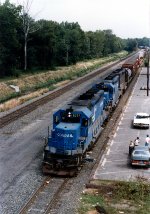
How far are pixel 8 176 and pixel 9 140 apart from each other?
9.17 metres

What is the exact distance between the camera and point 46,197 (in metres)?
22.0

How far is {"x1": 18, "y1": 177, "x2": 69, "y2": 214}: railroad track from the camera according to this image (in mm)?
20281

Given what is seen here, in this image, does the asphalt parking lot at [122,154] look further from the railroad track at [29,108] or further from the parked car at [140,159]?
the railroad track at [29,108]

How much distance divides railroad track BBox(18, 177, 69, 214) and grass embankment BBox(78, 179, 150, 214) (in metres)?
1.45

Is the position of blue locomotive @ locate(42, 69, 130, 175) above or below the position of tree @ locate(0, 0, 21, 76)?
below

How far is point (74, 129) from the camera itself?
84.7 feet

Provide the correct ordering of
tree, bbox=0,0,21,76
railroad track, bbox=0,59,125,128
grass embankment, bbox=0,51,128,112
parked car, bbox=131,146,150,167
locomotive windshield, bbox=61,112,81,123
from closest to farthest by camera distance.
Answer: parked car, bbox=131,146,150,167, locomotive windshield, bbox=61,112,81,123, railroad track, bbox=0,59,125,128, grass embankment, bbox=0,51,128,112, tree, bbox=0,0,21,76

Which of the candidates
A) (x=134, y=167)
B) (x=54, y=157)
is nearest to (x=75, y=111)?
(x=54, y=157)

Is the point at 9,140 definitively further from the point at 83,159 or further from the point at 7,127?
the point at 83,159

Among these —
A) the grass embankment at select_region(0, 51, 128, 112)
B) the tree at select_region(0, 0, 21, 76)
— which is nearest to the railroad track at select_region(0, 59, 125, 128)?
the grass embankment at select_region(0, 51, 128, 112)

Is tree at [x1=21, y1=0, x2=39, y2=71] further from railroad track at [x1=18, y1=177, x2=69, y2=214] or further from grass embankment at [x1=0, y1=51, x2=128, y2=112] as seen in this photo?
railroad track at [x1=18, y1=177, x2=69, y2=214]

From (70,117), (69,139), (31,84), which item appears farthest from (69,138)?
(31,84)

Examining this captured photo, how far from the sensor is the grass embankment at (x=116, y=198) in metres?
20.4

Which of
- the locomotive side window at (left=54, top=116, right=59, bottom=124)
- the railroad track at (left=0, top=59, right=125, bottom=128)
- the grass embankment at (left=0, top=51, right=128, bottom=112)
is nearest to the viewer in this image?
the locomotive side window at (left=54, top=116, right=59, bottom=124)
